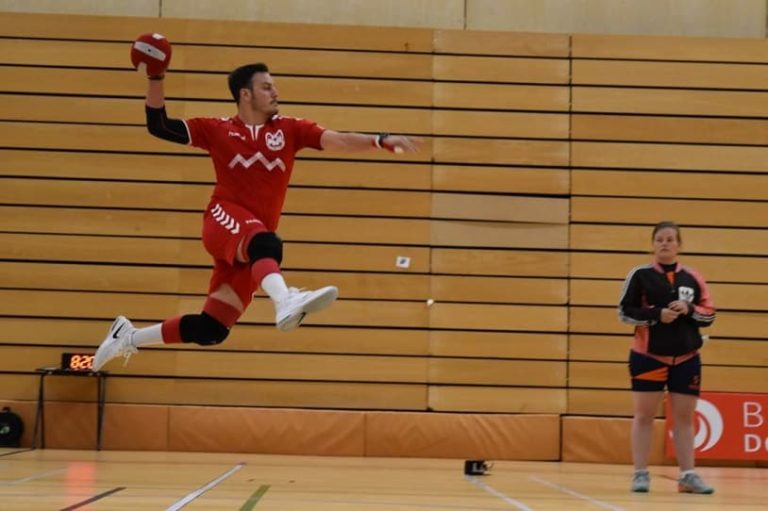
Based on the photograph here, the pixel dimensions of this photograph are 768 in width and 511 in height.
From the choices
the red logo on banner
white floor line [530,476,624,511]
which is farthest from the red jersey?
the red logo on banner

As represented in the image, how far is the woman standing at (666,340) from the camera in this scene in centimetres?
704

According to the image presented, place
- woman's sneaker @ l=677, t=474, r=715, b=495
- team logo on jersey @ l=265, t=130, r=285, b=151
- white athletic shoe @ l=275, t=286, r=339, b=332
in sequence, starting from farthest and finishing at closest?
woman's sneaker @ l=677, t=474, r=715, b=495 < team logo on jersey @ l=265, t=130, r=285, b=151 < white athletic shoe @ l=275, t=286, r=339, b=332

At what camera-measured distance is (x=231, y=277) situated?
240 inches

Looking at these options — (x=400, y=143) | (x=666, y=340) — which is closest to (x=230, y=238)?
(x=400, y=143)

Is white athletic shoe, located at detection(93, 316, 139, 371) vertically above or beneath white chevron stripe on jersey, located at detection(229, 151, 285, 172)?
beneath

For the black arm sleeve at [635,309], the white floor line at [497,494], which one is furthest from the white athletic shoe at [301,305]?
the black arm sleeve at [635,309]

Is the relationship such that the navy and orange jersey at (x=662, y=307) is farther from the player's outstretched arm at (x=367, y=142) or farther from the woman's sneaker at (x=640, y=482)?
the player's outstretched arm at (x=367, y=142)

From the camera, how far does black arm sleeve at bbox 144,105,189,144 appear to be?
6.00 meters

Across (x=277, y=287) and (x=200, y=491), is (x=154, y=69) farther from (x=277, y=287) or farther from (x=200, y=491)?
(x=200, y=491)

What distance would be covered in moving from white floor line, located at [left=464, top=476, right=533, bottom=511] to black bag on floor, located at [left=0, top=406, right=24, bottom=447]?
4620 mm

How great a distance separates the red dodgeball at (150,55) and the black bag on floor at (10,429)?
533 centimetres

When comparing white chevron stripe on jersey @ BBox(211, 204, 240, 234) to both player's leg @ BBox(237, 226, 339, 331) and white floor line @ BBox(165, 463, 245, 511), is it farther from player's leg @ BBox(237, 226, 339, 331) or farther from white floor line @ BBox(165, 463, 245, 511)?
white floor line @ BBox(165, 463, 245, 511)

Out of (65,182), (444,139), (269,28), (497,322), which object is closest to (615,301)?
(497,322)

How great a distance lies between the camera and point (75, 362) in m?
10.2
